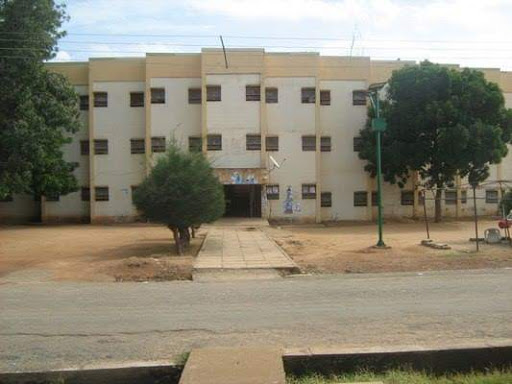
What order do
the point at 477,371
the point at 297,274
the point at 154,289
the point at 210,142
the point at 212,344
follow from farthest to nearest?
the point at 210,142
the point at 297,274
the point at 154,289
the point at 212,344
the point at 477,371

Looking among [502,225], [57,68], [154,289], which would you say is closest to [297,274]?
[154,289]

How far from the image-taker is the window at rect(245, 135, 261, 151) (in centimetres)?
4244

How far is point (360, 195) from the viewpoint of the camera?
4375 cm

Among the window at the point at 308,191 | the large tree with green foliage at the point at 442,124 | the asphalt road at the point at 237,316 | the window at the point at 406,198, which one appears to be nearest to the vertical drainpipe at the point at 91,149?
the window at the point at 308,191

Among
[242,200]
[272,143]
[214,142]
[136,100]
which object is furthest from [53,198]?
[272,143]

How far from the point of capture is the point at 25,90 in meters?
30.3

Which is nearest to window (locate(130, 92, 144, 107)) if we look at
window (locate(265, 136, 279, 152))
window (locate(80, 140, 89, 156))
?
window (locate(80, 140, 89, 156))

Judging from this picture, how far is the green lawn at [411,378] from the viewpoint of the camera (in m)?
5.59

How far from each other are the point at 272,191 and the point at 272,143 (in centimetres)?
323

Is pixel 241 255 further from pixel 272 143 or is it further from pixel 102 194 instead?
pixel 102 194

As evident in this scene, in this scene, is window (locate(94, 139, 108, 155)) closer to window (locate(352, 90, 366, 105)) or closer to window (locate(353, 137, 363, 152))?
window (locate(353, 137, 363, 152))

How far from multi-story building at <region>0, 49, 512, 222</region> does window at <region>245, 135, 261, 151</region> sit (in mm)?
69

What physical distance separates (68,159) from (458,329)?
131 feet

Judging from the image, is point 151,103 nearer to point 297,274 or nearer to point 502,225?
point 502,225
